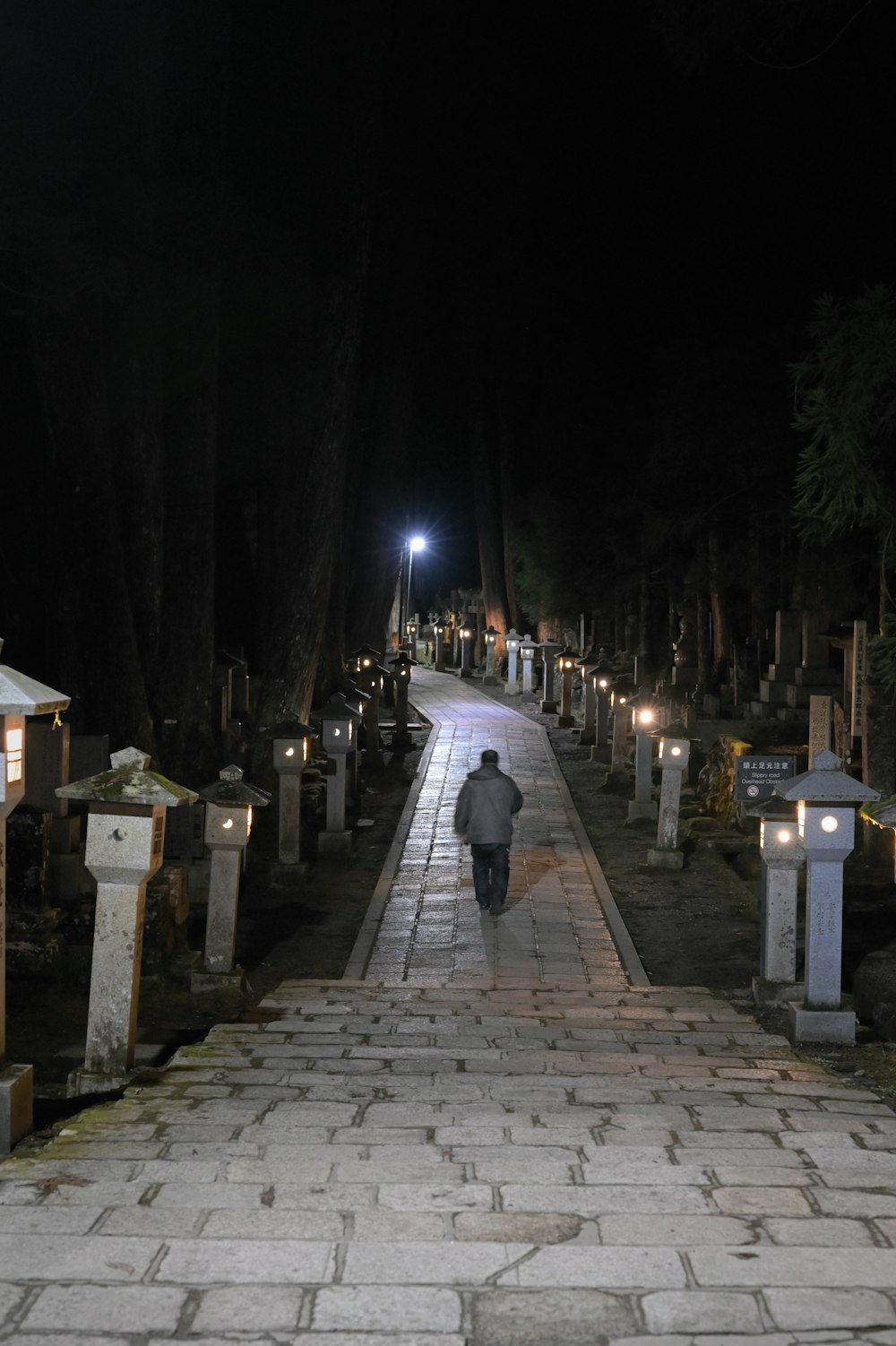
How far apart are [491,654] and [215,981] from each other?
4022cm

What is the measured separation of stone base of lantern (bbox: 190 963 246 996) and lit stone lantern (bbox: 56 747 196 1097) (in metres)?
2.93

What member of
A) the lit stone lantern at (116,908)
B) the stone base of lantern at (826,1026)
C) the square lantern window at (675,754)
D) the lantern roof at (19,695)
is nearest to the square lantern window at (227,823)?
the lit stone lantern at (116,908)

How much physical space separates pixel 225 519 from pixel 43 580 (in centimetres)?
966

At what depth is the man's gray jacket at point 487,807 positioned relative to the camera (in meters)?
11.9

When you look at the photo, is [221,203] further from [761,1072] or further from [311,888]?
[761,1072]

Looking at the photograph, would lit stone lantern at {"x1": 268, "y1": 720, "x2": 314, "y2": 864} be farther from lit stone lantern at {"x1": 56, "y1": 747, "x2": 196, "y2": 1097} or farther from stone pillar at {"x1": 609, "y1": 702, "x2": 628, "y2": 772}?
stone pillar at {"x1": 609, "y1": 702, "x2": 628, "y2": 772}

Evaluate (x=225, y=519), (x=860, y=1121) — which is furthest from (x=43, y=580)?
(x=860, y=1121)

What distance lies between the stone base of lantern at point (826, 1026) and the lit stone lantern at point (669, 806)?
24.3ft

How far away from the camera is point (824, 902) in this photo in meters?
8.07

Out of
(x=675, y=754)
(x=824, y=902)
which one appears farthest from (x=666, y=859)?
(x=824, y=902)

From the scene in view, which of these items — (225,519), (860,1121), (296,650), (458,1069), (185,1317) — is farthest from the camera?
(225,519)

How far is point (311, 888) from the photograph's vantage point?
1495 cm

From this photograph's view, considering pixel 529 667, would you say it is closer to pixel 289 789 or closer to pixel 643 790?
pixel 643 790

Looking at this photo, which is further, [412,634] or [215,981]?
[412,634]
